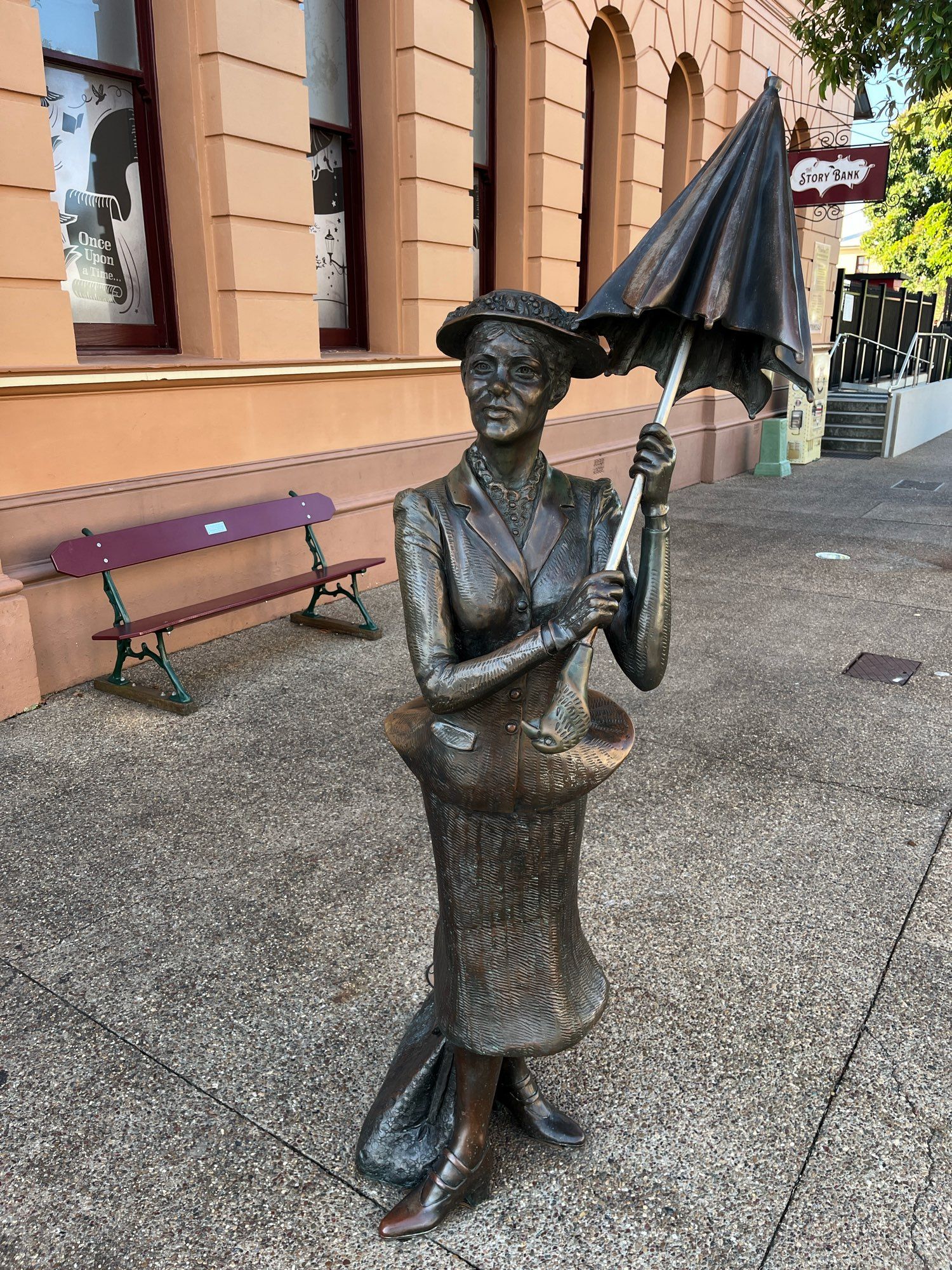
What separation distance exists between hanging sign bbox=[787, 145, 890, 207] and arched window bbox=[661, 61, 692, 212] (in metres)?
1.47

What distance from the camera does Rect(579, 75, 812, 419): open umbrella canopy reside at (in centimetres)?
214

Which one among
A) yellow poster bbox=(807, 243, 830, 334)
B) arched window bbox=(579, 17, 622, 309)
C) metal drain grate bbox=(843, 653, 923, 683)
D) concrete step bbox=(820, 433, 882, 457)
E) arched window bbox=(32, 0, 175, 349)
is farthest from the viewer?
concrete step bbox=(820, 433, 882, 457)

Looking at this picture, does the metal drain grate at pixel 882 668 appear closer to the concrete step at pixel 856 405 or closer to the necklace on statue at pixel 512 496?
the necklace on statue at pixel 512 496

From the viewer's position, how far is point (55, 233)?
548cm


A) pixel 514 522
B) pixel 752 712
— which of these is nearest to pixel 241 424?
pixel 752 712

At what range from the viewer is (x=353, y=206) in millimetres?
8367

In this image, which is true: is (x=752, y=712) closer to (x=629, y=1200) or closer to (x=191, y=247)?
(x=629, y=1200)

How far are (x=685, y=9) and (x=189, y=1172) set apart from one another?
13694mm

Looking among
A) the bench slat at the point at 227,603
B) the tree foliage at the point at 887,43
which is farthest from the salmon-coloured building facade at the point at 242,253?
the tree foliage at the point at 887,43

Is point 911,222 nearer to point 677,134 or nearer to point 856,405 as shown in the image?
point 856,405

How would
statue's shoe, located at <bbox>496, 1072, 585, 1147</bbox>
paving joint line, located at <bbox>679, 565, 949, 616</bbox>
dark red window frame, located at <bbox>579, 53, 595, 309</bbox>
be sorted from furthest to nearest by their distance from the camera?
dark red window frame, located at <bbox>579, 53, 595, 309</bbox>, paving joint line, located at <bbox>679, 565, 949, 616</bbox>, statue's shoe, located at <bbox>496, 1072, 585, 1147</bbox>

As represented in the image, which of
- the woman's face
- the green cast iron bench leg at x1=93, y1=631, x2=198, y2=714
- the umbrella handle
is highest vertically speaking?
the woman's face

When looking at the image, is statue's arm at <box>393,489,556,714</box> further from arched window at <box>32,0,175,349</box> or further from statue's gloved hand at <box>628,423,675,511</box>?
arched window at <box>32,0,175,349</box>

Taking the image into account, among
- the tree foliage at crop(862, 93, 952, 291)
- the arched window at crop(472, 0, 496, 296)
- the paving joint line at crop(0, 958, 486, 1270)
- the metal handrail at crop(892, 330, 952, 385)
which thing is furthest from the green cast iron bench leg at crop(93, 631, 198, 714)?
the metal handrail at crop(892, 330, 952, 385)
